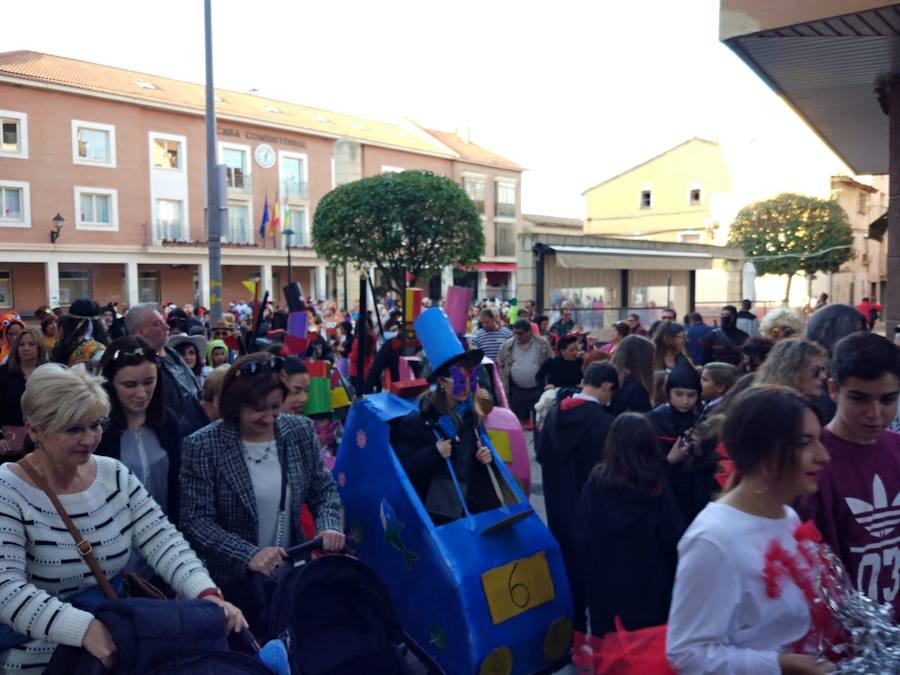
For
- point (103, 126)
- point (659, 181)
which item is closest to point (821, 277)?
point (659, 181)

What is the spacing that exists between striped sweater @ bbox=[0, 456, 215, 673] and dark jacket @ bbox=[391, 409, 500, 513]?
1.40 metres

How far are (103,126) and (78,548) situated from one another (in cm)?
3437

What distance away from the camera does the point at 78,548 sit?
93.6 inches

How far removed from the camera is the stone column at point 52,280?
3120 cm

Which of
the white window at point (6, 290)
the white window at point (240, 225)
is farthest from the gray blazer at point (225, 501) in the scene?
the white window at point (240, 225)

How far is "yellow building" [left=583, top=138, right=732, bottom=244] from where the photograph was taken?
42906 mm

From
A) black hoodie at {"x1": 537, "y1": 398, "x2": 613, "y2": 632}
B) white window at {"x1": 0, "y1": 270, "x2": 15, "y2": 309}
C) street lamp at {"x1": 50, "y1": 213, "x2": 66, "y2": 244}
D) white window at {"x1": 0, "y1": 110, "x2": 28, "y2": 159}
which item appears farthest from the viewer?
white window at {"x1": 0, "y1": 270, "x2": 15, "y2": 309}

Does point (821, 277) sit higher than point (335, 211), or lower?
lower

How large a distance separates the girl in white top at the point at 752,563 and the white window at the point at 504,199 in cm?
4730

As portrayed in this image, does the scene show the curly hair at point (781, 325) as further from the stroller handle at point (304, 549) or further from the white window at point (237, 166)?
the white window at point (237, 166)

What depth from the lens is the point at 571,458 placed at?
4199 millimetres

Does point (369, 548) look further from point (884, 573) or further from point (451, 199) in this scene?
point (451, 199)

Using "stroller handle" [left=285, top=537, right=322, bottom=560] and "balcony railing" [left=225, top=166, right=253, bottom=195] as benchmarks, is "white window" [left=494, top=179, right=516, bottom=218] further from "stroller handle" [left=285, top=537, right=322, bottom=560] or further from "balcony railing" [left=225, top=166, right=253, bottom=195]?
"stroller handle" [left=285, top=537, right=322, bottom=560]

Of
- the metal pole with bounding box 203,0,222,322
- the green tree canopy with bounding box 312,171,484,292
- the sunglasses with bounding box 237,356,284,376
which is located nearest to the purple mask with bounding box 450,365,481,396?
the sunglasses with bounding box 237,356,284,376
